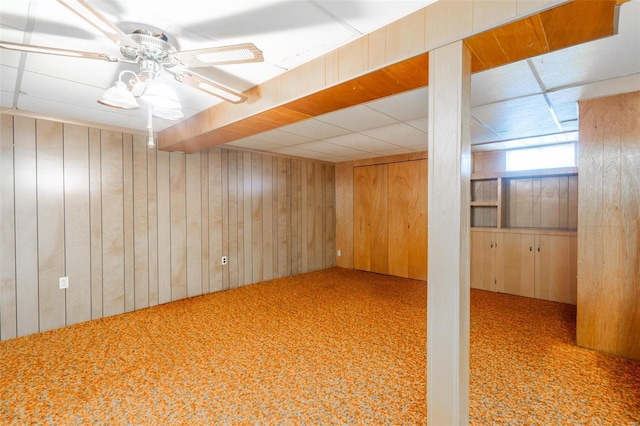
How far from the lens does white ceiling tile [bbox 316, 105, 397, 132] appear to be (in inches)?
106

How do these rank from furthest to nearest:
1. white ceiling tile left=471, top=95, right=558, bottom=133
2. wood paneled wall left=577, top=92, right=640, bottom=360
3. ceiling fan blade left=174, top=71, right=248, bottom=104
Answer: white ceiling tile left=471, top=95, right=558, bottom=133
wood paneled wall left=577, top=92, right=640, bottom=360
ceiling fan blade left=174, top=71, right=248, bottom=104

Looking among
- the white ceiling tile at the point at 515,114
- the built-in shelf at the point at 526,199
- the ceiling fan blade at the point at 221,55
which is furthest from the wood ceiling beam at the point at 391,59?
the built-in shelf at the point at 526,199

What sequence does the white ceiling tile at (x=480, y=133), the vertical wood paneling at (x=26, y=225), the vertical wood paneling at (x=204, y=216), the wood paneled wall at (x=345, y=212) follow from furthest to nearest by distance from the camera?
the wood paneled wall at (x=345, y=212), the vertical wood paneling at (x=204, y=216), the white ceiling tile at (x=480, y=133), the vertical wood paneling at (x=26, y=225)

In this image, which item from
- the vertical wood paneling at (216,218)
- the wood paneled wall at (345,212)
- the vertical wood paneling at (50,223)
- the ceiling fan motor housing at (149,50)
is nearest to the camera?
the ceiling fan motor housing at (149,50)

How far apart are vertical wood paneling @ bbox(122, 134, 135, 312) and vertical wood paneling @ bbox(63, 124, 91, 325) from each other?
34 centimetres

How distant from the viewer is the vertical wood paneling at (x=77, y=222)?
3.07 metres

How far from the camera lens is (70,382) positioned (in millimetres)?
2055

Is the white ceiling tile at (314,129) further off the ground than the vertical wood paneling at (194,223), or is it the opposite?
the white ceiling tile at (314,129)

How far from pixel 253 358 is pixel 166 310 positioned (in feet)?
5.53

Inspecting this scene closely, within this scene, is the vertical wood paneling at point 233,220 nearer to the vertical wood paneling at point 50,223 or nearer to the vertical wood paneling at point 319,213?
the vertical wood paneling at point 319,213

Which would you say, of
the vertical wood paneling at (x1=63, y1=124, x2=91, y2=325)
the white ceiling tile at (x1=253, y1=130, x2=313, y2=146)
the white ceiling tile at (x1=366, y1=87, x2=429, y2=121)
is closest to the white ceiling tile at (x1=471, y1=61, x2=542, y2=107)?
the white ceiling tile at (x1=366, y1=87, x2=429, y2=121)

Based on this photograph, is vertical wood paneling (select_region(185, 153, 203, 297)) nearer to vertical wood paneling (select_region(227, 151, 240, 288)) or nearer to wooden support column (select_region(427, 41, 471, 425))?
vertical wood paneling (select_region(227, 151, 240, 288))

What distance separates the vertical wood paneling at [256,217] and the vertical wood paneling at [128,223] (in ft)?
5.39

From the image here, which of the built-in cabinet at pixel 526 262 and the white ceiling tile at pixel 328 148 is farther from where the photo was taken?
the white ceiling tile at pixel 328 148
